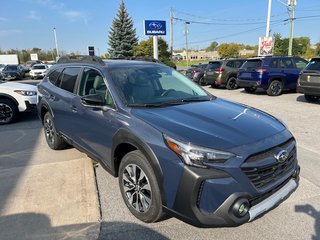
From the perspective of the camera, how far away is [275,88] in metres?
12.6

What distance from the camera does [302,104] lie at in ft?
33.1

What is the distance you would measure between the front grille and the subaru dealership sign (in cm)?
1487

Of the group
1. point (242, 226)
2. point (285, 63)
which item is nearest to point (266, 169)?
point (242, 226)

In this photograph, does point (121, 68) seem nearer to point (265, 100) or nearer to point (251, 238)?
point (251, 238)

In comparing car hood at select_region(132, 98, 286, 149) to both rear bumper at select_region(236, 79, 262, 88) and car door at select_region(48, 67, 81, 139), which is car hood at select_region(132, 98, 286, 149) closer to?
A: car door at select_region(48, 67, 81, 139)

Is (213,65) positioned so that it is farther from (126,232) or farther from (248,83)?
(126,232)

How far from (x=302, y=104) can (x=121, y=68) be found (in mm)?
8333

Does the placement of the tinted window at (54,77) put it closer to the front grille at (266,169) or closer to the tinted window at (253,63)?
the front grille at (266,169)

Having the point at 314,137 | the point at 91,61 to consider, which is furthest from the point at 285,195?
the point at 314,137

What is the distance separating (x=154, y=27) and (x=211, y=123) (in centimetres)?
1483

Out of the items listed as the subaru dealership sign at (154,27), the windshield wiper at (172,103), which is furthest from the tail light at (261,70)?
the windshield wiper at (172,103)

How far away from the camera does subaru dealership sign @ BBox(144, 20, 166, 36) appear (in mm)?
16552

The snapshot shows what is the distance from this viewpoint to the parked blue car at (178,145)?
246 centimetres

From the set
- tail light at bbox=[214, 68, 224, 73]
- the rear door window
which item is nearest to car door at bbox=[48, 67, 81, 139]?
the rear door window
